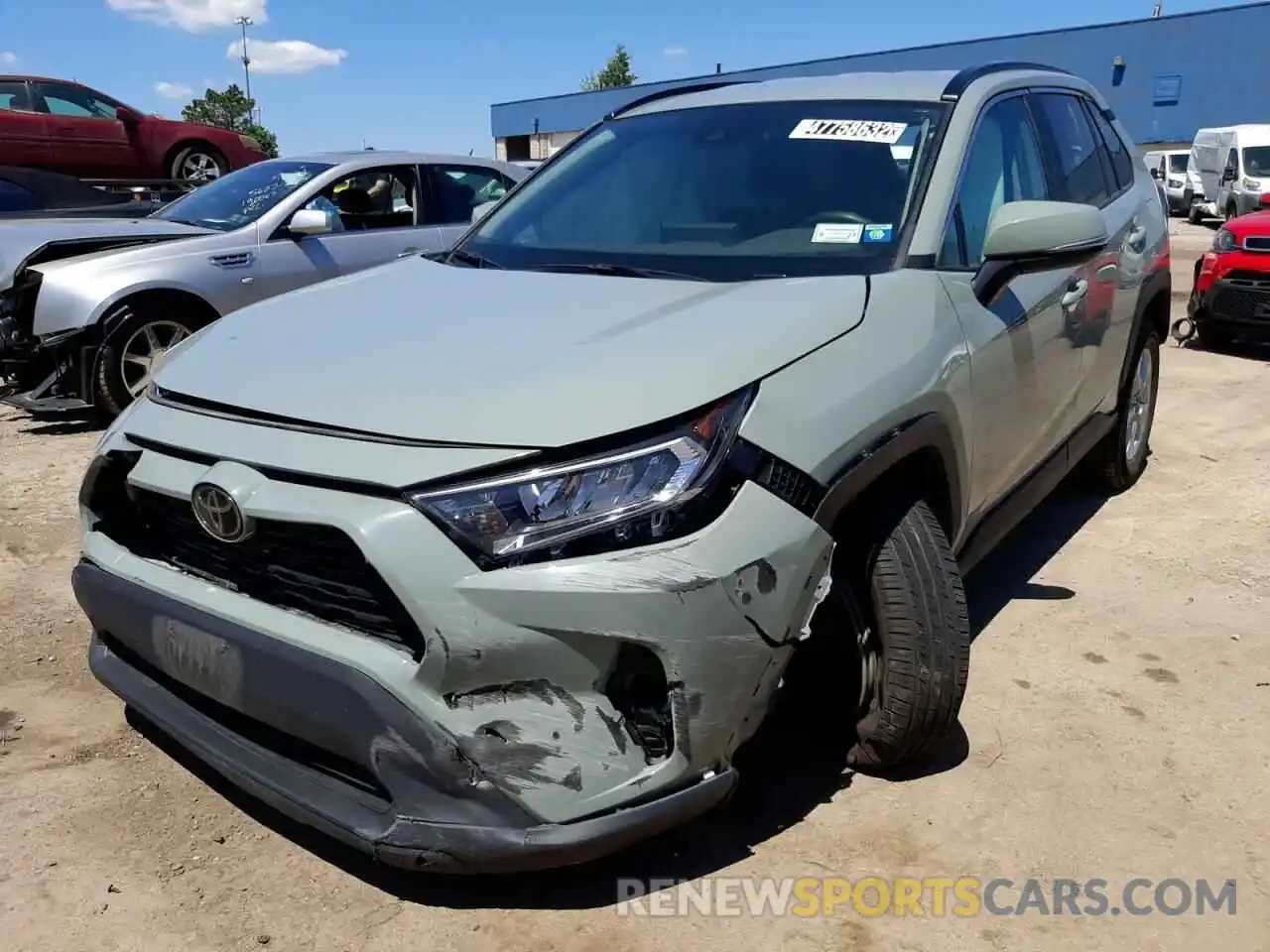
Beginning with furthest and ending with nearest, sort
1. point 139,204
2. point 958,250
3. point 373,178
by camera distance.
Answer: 1. point 139,204
2. point 373,178
3. point 958,250

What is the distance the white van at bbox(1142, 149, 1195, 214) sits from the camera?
26.3 metres

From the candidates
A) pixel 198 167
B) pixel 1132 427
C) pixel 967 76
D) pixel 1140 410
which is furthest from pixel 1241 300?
pixel 198 167

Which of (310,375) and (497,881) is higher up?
(310,375)

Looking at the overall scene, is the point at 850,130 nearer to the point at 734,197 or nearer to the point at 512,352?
the point at 734,197

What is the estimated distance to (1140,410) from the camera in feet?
17.0

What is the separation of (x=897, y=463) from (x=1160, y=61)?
132ft

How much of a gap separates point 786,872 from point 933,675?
1.83ft

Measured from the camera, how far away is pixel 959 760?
290cm

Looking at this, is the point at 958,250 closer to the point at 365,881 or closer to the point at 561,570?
the point at 561,570

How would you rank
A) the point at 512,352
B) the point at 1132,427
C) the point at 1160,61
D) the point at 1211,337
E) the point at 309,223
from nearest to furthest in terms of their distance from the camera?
the point at 512,352, the point at 1132,427, the point at 309,223, the point at 1211,337, the point at 1160,61

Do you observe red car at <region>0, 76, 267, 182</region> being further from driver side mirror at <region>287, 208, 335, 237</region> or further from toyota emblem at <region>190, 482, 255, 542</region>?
toyota emblem at <region>190, 482, 255, 542</region>

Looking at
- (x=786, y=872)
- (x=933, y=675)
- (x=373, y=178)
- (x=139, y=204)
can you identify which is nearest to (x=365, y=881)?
(x=786, y=872)

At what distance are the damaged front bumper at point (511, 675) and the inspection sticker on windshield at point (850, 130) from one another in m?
1.51

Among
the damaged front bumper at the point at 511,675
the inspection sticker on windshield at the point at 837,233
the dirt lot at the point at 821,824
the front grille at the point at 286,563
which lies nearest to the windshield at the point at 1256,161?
the dirt lot at the point at 821,824
